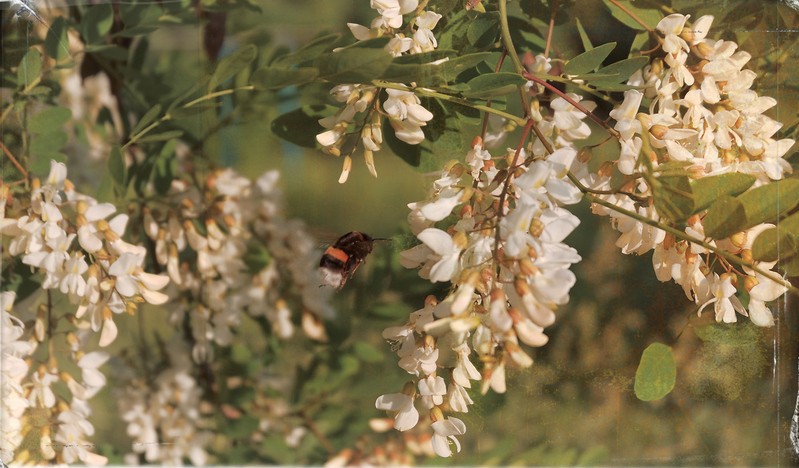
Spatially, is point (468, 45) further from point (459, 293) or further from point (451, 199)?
point (459, 293)

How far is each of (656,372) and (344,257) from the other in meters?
0.49

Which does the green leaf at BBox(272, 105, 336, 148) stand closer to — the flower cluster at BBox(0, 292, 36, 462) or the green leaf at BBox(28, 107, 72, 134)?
the green leaf at BBox(28, 107, 72, 134)

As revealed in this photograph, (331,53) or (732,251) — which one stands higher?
(331,53)

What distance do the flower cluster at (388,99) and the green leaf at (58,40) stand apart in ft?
1.43

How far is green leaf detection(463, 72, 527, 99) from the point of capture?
82 centimetres

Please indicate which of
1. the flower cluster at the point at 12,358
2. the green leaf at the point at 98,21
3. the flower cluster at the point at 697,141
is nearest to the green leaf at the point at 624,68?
the flower cluster at the point at 697,141

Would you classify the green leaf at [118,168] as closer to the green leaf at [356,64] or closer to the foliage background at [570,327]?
the foliage background at [570,327]

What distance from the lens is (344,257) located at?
3.02 feet

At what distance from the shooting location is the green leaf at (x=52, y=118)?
3.15ft

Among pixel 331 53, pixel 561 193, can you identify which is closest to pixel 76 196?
pixel 331 53

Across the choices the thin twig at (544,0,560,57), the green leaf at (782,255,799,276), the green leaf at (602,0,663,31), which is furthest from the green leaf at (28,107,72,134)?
the green leaf at (782,255,799,276)

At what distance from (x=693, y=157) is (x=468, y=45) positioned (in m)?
0.33

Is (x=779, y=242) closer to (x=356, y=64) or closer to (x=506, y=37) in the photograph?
(x=506, y=37)

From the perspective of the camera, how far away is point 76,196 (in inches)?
36.8
